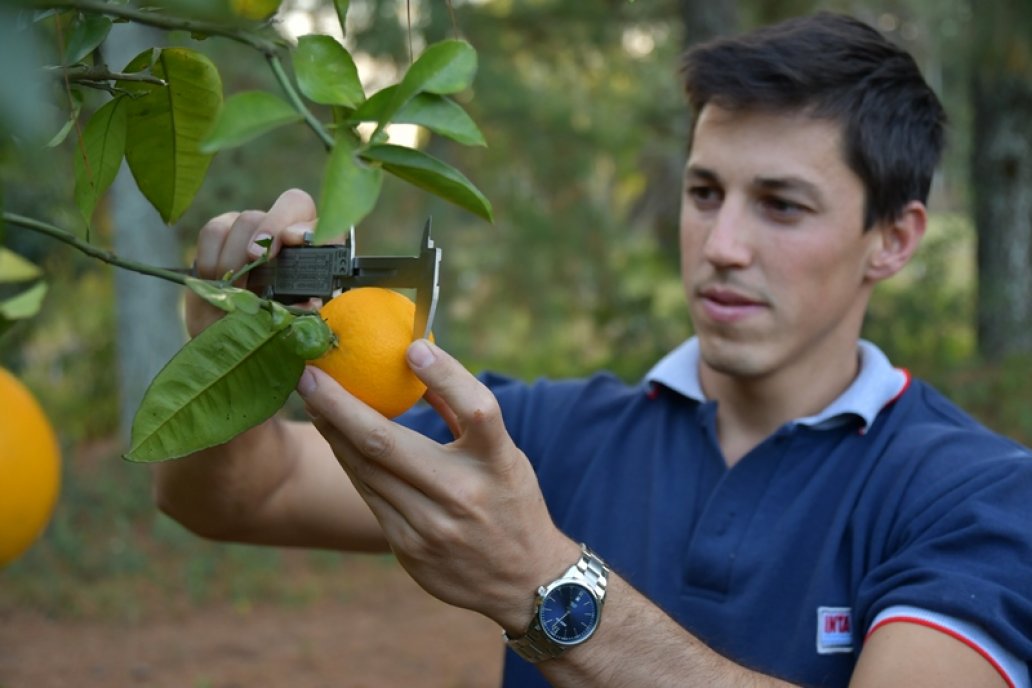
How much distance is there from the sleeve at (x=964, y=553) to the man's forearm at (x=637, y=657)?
28cm

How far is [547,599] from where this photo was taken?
1.26 meters

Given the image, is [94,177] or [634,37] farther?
[634,37]

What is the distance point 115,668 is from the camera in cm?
427

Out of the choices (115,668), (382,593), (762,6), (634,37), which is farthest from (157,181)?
(634,37)

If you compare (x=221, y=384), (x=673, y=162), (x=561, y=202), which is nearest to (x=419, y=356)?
(x=221, y=384)

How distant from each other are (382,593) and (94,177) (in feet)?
15.1

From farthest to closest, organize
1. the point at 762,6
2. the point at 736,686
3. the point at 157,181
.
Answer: the point at 762,6 < the point at 736,686 < the point at 157,181

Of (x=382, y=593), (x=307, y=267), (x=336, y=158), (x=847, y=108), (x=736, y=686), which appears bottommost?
(x=382, y=593)

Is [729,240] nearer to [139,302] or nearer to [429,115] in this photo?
[429,115]

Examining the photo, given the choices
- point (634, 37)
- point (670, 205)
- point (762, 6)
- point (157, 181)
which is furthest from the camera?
point (634, 37)

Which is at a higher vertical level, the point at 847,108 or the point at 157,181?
the point at 847,108

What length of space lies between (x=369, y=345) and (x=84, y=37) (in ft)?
1.30

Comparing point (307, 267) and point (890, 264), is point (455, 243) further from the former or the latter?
point (307, 267)

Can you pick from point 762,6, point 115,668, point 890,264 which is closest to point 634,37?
point 762,6
